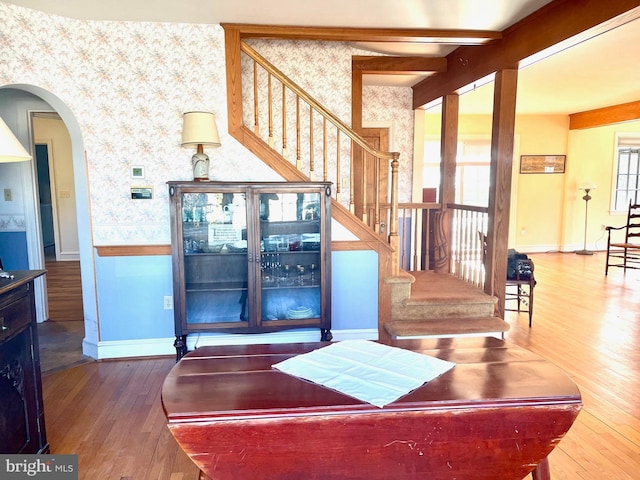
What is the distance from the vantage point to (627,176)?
8.52 metres

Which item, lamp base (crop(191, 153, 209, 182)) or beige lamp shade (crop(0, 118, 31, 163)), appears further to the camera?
lamp base (crop(191, 153, 209, 182))

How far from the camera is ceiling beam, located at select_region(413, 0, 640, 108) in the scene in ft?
8.53

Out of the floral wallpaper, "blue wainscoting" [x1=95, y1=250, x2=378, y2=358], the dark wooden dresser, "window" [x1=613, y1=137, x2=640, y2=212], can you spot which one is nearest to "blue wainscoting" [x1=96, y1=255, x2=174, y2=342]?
"blue wainscoting" [x1=95, y1=250, x2=378, y2=358]

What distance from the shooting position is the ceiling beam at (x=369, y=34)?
3.38 meters

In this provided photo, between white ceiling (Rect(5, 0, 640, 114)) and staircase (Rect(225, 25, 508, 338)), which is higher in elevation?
white ceiling (Rect(5, 0, 640, 114))

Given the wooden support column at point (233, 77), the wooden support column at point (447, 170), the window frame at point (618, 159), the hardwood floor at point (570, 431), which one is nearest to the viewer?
the hardwood floor at point (570, 431)

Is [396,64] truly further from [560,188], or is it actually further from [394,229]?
[560,188]

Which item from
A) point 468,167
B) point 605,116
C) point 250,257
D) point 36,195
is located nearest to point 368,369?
point 250,257

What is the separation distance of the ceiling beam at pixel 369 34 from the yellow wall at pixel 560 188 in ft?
15.2

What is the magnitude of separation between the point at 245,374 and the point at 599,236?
9056 millimetres

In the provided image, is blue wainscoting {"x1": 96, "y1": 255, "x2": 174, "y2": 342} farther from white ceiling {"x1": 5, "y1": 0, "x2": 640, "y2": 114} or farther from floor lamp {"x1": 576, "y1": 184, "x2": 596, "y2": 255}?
floor lamp {"x1": 576, "y1": 184, "x2": 596, "y2": 255}

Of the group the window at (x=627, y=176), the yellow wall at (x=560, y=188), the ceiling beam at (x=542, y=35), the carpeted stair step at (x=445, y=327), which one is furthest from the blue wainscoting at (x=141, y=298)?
the window at (x=627, y=176)

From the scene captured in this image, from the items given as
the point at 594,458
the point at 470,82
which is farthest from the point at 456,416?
the point at 470,82

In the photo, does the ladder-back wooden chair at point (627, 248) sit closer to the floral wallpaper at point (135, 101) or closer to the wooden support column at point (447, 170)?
the wooden support column at point (447, 170)
